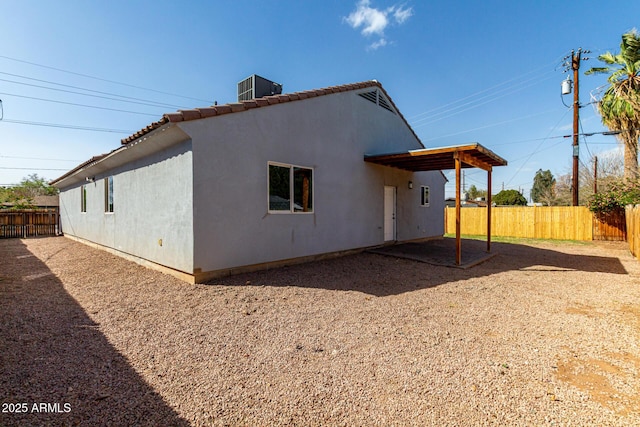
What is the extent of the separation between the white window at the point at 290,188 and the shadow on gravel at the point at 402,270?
154 centimetres

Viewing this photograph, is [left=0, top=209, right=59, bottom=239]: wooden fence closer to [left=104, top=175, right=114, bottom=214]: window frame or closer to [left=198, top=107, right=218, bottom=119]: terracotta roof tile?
[left=104, top=175, right=114, bottom=214]: window frame

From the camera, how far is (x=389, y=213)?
1080cm

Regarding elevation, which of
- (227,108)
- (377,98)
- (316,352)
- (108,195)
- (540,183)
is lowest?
(316,352)

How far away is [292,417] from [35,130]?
1398 inches

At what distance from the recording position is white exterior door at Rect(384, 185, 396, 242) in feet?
34.8

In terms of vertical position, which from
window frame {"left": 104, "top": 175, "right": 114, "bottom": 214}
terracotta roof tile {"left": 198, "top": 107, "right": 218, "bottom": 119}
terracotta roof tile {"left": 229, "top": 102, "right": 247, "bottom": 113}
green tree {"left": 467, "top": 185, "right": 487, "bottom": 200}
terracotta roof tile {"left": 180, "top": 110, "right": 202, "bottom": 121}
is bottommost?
window frame {"left": 104, "top": 175, "right": 114, "bottom": 214}

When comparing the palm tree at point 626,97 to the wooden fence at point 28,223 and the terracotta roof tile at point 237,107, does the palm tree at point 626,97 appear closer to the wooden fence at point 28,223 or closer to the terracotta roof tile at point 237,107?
the terracotta roof tile at point 237,107

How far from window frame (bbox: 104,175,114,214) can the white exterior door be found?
940 cm

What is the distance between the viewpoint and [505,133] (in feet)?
77.9

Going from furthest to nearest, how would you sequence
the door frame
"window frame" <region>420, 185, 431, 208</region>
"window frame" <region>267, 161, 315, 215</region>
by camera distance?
"window frame" <region>420, 185, 431, 208</region> → the door frame → "window frame" <region>267, 161, 315, 215</region>

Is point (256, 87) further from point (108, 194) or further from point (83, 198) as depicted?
point (83, 198)

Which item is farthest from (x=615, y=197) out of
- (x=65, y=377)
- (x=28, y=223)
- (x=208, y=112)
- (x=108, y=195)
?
(x=28, y=223)

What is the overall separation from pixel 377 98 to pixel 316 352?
30.9 ft

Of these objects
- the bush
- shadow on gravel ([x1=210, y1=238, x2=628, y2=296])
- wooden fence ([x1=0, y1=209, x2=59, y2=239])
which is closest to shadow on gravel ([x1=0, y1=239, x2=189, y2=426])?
shadow on gravel ([x1=210, y1=238, x2=628, y2=296])
